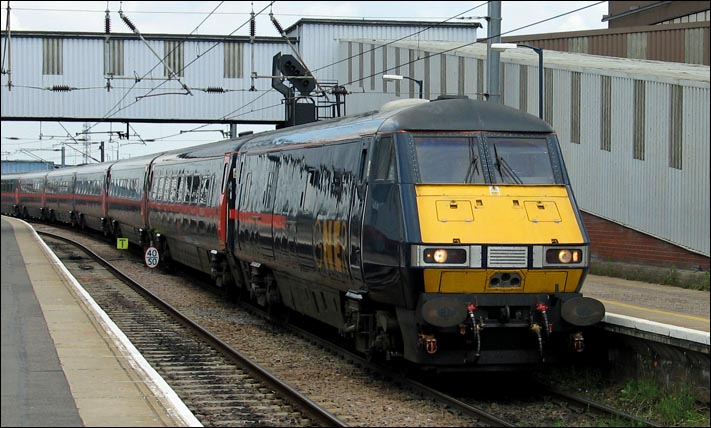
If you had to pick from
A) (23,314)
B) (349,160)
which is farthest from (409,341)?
(23,314)

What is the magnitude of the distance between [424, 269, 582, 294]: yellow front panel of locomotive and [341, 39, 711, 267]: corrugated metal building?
41.2ft

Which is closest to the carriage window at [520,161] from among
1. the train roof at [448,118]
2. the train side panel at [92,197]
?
the train roof at [448,118]

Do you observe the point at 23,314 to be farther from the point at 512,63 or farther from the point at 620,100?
the point at 512,63

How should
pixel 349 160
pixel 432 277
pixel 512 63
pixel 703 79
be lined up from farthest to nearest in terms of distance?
pixel 512 63 → pixel 703 79 → pixel 349 160 → pixel 432 277

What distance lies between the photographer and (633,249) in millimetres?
26000

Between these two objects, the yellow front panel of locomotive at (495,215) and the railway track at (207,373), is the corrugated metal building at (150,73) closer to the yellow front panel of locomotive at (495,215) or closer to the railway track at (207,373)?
the railway track at (207,373)

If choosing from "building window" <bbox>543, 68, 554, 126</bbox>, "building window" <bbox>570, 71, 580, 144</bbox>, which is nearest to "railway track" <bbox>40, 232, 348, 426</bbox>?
"building window" <bbox>570, 71, 580, 144</bbox>

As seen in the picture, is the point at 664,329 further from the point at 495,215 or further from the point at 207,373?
the point at 207,373

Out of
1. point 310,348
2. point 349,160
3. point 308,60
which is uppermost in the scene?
point 308,60

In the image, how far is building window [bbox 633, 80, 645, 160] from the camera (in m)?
25.1

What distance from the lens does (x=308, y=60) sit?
150ft

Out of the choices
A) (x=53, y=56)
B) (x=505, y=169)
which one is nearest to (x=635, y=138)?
(x=505, y=169)

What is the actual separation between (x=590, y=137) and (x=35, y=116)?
87.5 feet

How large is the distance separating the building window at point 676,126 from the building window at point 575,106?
13.5 feet
